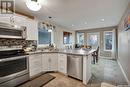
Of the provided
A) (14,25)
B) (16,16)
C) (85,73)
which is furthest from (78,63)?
(16,16)

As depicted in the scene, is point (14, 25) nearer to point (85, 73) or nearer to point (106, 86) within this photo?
point (85, 73)

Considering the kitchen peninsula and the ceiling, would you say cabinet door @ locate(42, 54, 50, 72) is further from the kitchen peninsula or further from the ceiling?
the ceiling

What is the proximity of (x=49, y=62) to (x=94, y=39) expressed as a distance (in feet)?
16.8

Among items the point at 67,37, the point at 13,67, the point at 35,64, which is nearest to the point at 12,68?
the point at 13,67

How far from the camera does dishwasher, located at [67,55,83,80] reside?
2.75m

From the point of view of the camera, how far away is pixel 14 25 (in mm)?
2656

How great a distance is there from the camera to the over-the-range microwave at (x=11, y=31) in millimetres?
2371

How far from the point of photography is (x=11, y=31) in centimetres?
261

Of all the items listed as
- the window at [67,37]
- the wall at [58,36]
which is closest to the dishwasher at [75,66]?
the wall at [58,36]

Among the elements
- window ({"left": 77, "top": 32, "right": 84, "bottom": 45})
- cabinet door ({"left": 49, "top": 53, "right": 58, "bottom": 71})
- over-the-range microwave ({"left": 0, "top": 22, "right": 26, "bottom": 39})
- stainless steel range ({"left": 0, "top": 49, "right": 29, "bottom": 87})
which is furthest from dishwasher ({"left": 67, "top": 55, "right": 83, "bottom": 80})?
window ({"left": 77, "top": 32, "right": 84, "bottom": 45})

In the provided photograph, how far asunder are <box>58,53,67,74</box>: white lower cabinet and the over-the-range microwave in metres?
1.60

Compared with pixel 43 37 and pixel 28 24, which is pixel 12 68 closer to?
A: pixel 28 24

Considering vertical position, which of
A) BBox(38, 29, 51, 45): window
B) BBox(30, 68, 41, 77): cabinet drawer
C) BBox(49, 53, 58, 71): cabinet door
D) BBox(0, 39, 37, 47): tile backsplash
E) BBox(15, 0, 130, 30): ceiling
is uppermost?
BBox(15, 0, 130, 30): ceiling

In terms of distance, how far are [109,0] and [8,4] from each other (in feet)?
9.84
